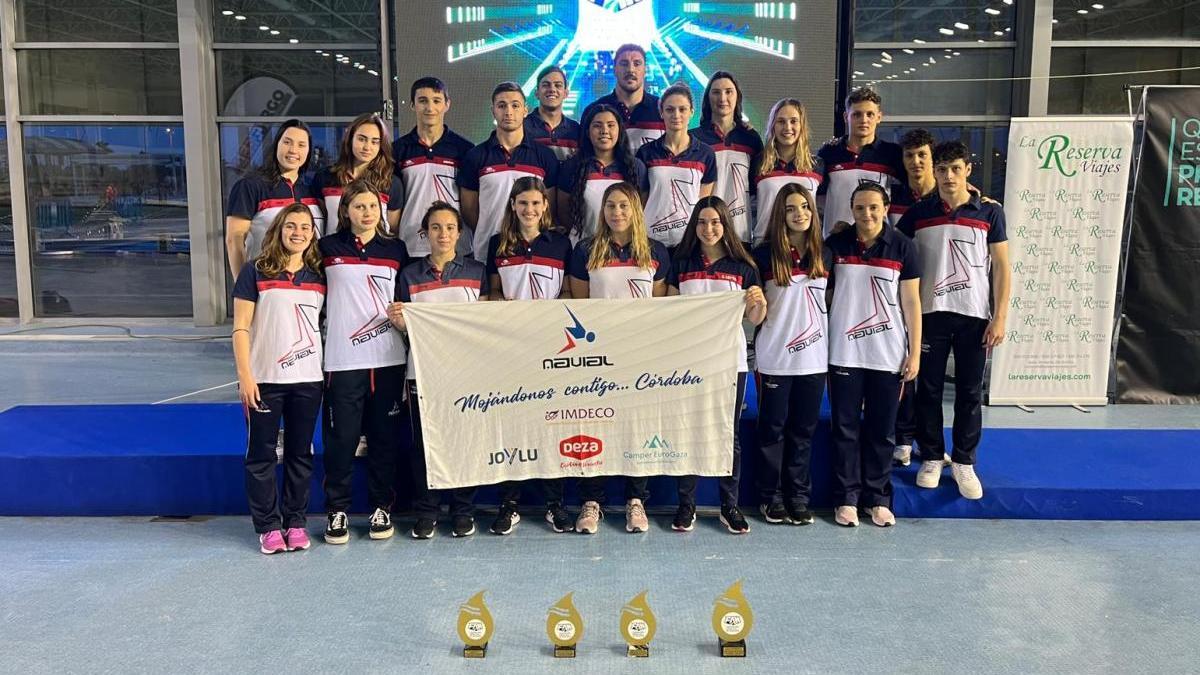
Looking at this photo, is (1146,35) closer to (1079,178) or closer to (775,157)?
(1079,178)

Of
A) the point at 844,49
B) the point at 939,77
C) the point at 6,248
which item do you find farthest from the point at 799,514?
the point at 6,248

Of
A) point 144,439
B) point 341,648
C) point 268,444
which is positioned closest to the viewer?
point 341,648

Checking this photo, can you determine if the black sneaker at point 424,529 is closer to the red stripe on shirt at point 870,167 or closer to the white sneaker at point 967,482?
the white sneaker at point 967,482

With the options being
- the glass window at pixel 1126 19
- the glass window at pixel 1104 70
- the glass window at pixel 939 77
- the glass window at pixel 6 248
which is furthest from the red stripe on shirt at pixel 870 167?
the glass window at pixel 6 248

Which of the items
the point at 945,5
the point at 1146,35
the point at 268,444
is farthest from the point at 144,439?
the point at 1146,35

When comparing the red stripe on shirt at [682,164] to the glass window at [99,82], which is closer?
the red stripe on shirt at [682,164]

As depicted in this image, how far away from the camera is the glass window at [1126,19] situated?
8.70 metres

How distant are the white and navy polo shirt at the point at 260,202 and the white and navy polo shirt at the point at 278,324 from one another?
0.89ft

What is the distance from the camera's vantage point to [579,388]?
3.62 meters

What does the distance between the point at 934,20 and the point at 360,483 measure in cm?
775

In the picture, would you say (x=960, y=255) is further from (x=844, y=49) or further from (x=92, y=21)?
(x=92, y=21)

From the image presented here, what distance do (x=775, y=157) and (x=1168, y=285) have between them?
381cm

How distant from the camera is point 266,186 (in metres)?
3.62

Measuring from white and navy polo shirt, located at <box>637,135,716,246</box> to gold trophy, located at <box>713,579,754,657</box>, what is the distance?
1824 mm
